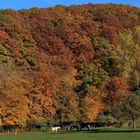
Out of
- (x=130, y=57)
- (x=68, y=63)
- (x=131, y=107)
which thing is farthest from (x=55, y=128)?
(x=130, y=57)

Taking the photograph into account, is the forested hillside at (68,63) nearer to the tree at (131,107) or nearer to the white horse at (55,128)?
the tree at (131,107)

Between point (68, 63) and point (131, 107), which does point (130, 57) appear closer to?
point (68, 63)

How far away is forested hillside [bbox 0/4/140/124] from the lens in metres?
96.3

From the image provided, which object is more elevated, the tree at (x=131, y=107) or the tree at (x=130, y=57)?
the tree at (x=130, y=57)

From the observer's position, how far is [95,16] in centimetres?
14662

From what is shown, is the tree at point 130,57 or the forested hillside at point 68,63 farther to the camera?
the tree at point 130,57

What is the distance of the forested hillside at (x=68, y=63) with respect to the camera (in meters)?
96.3

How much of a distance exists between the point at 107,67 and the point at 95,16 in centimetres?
3042

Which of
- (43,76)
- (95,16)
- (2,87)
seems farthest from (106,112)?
(95,16)

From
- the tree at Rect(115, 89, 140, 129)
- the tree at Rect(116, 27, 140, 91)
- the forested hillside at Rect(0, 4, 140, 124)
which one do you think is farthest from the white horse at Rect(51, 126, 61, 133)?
the tree at Rect(116, 27, 140, 91)

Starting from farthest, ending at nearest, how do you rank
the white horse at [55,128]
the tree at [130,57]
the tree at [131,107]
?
the tree at [130,57] < the white horse at [55,128] < the tree at [131,107]

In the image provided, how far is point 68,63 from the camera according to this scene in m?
122

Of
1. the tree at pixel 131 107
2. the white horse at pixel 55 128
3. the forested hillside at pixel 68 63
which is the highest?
the forested hillside at pixel 68 63

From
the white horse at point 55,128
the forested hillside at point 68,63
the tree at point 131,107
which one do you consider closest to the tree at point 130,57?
the forested hillside at point 68,63
